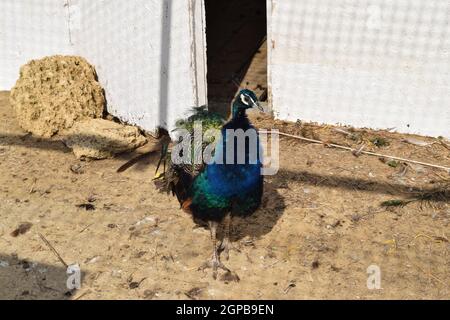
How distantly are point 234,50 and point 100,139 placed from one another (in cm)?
359

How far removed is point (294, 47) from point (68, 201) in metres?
3.01

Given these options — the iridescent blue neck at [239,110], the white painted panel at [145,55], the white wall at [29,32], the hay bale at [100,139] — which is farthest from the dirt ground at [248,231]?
the white wall at [29,32]

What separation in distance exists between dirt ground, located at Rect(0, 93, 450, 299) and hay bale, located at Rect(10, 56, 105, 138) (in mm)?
311

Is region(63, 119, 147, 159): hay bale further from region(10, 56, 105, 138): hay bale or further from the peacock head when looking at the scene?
the peacock head

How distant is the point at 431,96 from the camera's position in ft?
21.0

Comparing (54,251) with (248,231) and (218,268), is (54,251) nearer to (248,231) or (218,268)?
(218,268)

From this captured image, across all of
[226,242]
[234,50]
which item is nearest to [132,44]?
[226,242]

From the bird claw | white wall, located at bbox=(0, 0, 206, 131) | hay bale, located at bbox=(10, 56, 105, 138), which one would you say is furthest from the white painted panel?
the bird claw

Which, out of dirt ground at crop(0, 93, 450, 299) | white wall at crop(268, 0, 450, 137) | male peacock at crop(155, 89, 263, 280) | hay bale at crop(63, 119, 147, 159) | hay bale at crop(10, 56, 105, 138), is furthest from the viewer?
hay bale at crop(10, 56, 105, 138)

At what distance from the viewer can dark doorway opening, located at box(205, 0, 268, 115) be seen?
8133 mm

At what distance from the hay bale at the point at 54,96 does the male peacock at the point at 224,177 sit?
2373 millimetres

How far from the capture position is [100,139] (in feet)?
21.0

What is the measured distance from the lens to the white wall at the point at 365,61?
623cm

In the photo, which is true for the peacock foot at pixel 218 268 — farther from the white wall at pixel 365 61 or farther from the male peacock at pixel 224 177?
the white wall at pixel 365 61
